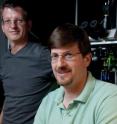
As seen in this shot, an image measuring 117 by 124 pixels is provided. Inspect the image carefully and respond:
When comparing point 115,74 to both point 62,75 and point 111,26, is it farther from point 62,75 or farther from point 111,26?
point 62,75

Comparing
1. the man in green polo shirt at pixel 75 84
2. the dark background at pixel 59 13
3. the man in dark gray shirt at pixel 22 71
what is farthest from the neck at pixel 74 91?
the dark background at pixel 59 13

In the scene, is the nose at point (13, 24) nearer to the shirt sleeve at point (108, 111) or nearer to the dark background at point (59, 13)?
the dark background at point (59, 13)

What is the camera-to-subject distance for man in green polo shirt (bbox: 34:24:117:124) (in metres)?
1.36

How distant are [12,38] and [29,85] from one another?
317mm

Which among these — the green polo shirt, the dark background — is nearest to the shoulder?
the green polo shirt

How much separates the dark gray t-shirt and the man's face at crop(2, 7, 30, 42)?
87mm

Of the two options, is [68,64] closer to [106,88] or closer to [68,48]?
[68,48]

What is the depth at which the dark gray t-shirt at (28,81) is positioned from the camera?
1934mm

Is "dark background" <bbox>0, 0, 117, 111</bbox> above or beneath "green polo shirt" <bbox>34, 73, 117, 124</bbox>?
above

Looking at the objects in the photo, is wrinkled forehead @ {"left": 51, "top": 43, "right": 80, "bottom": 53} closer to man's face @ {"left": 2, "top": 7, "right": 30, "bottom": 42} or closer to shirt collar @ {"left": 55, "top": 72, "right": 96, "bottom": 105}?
shirt collar @ {"left": 55, "top": 72, "right": 96, "bottom": 105}

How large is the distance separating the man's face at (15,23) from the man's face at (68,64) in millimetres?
615

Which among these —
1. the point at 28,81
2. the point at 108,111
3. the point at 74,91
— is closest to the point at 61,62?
the point at 74,91

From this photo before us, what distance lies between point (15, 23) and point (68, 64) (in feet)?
2.28

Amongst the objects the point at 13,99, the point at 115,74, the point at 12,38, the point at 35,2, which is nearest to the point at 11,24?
the point at 12,38
